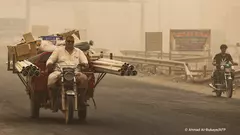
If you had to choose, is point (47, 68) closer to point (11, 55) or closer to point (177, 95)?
point (11, 55)

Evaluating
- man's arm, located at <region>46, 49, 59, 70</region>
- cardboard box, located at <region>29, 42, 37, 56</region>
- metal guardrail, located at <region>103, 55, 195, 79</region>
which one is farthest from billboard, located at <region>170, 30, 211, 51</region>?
man's arm, located at <region>46, 49, 59, 70</region>

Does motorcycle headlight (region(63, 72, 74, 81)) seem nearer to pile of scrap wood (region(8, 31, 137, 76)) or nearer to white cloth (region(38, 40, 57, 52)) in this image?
pile of scrap wood (region(8, 31, 137, 76))

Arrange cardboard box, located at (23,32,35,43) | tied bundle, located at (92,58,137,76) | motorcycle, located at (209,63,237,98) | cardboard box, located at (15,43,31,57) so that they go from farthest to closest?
1. motorcycle, located at (209,63,237,98)
2. cardboard box, located at (23,32,35,43)
3. cardboard box, located at (15,43,31,57)
4. tied bundle, located at (92,58,137,76)

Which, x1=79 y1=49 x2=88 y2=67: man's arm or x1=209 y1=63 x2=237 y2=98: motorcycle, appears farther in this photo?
x1=209 y1=63 x2=237 y2=98: motorcycle

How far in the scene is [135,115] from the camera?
14070 millimetres

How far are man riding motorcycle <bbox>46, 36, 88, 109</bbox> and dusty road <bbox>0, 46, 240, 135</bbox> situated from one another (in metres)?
0.79

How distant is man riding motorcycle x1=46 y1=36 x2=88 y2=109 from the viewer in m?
11.7

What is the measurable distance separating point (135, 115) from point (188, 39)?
18.5 meters

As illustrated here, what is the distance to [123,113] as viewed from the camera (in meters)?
14.5

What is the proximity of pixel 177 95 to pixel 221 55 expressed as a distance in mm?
2063

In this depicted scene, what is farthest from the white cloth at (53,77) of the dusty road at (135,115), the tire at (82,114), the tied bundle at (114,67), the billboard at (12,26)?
the billboard at (12,26)

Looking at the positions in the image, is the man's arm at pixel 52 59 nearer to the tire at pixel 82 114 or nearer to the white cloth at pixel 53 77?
the white cloth at pixel 53 77

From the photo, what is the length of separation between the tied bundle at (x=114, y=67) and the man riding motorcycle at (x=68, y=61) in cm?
70

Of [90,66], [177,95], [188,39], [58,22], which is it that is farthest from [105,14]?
[90,66]
